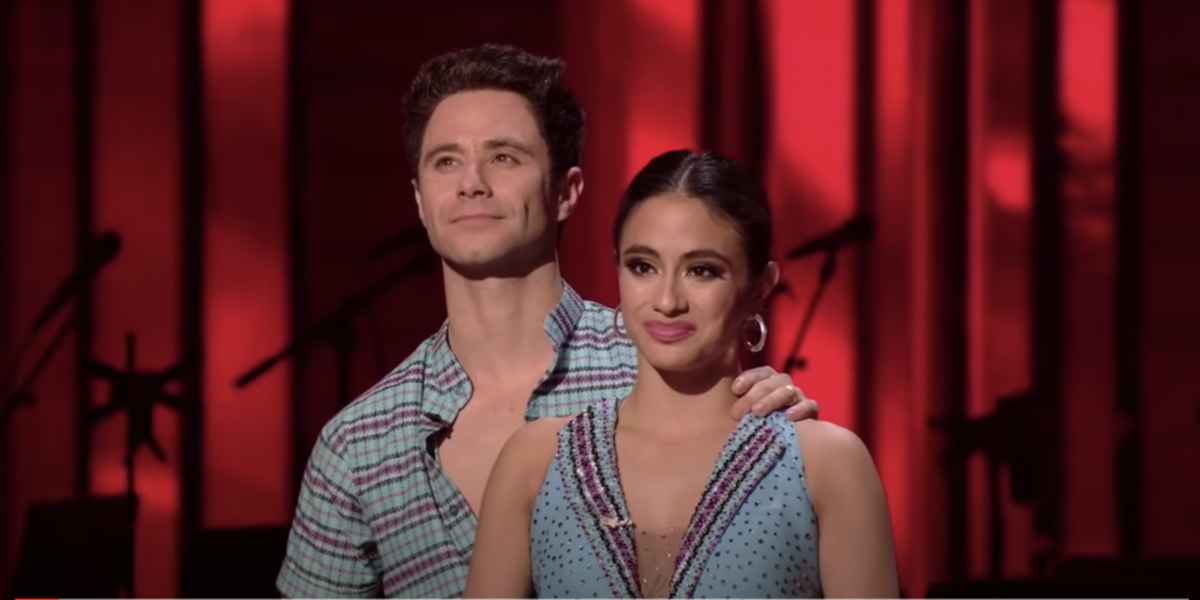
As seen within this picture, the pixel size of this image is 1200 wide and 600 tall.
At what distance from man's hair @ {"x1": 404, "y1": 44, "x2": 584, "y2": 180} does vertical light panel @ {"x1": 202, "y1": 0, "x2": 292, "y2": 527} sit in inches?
74.9

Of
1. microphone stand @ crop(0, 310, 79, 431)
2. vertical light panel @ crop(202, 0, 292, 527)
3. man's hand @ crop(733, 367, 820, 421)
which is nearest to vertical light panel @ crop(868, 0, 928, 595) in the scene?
vertical light panel @ crop(202, 0, 292, 527)

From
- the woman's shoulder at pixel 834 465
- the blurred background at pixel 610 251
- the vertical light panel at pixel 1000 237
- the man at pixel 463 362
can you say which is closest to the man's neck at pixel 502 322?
the man at pixel 463 362

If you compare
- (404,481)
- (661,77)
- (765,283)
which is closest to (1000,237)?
(661,77)

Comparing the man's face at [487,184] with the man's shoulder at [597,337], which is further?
the man's shoulder at [597,337]

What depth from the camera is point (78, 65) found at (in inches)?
156

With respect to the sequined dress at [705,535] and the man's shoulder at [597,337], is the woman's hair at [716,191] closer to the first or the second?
the sequined dress at [705,535]

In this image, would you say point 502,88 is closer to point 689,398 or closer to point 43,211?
point 689,398

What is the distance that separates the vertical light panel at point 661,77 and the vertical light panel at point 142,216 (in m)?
1.32

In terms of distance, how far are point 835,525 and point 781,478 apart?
3.2 inches

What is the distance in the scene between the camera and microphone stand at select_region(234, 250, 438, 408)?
3.78m

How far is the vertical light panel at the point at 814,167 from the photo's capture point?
15.0 ft

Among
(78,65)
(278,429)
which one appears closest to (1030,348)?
(278,429)

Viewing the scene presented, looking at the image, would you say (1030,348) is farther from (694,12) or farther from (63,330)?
(63,330)

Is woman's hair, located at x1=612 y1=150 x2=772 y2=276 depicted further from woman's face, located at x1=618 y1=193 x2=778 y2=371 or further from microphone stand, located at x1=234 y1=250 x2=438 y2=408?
microphone stand, located at x1=234 y1=250 x2=438 y2=408
